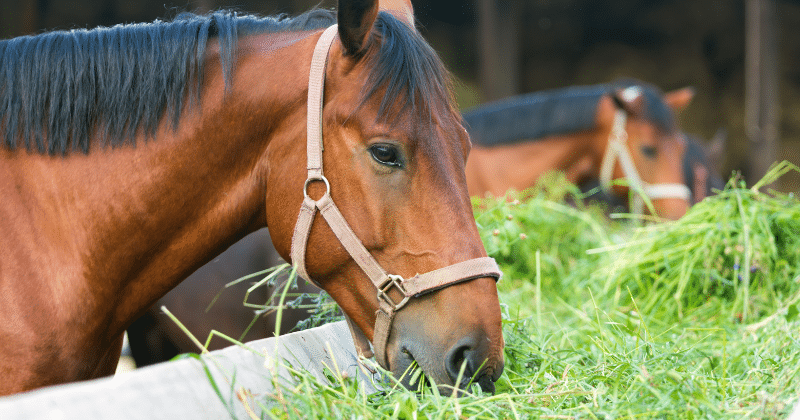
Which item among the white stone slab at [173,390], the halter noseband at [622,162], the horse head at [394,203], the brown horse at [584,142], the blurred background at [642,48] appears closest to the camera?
the white stone slab at [173,390]

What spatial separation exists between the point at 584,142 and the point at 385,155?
11.8 feet

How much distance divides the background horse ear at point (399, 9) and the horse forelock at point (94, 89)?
0.47 meters

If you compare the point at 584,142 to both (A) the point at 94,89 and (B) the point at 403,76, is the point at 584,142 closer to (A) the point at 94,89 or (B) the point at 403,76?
(B) the point at 403,76

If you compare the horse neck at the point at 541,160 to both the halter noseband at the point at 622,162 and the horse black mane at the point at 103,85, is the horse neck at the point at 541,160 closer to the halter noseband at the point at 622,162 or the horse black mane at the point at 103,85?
the halter noseband at the point at 622,162

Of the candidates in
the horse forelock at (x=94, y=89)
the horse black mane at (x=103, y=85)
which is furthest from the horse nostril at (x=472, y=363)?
the horse forelock at (x=94, y=89)

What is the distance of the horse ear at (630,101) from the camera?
454 centimetres

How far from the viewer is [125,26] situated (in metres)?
1.64

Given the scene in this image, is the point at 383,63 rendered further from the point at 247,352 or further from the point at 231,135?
the point at 247,352

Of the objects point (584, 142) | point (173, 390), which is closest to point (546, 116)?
point (584, 142)

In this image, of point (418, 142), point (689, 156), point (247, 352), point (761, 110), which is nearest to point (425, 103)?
point (418, 142)

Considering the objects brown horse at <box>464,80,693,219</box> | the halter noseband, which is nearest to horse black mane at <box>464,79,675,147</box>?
brown horse at <box>464,80,693,219</box>

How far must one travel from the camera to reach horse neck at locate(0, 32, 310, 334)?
4.94 ft

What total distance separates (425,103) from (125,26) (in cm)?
88

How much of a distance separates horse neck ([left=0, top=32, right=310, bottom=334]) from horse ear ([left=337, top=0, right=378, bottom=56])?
7.2 inches
